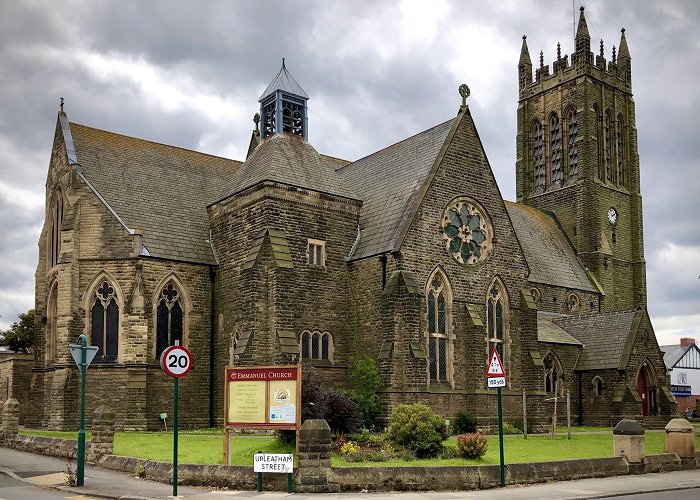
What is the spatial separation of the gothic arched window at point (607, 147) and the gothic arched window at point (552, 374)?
24.3 m

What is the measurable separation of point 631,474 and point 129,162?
27.2m

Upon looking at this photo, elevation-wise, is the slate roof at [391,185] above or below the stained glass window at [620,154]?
below

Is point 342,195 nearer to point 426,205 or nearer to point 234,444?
point 426,205

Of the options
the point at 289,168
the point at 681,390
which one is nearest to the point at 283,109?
the point at 289,168

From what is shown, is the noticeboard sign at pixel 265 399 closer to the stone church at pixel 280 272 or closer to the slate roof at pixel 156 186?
the stone church at pixel 280 272

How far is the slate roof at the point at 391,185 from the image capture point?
34438mm

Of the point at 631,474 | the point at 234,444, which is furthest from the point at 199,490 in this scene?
the point at 631,474

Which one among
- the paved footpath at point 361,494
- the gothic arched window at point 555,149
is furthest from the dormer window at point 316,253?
the gothic arched window at point 555,149

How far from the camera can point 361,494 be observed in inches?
727

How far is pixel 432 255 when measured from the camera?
33.9 meters

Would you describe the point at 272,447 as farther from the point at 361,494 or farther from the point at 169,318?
the point at 169,318

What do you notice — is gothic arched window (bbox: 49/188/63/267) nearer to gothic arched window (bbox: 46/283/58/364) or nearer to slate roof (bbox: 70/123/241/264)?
gothic arched window (bbox: 46/283/58/364)

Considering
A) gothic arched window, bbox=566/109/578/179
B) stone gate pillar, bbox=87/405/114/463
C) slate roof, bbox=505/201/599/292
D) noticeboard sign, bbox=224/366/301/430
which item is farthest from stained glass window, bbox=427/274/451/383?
gothic arched window, bbox=566/109/578/179

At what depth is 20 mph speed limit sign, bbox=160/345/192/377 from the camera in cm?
1728
